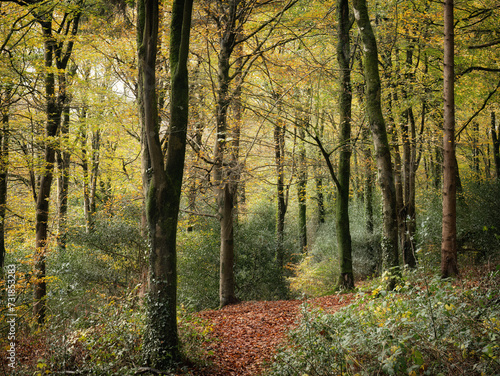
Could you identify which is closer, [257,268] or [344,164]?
[344,164]

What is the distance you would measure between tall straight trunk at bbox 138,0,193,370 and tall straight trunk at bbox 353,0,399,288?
12.1 ft

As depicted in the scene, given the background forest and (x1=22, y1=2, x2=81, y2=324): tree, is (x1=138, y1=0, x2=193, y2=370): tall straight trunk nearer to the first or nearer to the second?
the background forest

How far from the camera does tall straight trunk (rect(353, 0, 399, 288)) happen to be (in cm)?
663

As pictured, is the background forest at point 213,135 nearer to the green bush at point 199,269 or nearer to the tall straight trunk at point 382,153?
the green bush at point 199,269

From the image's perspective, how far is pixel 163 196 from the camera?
5160mm

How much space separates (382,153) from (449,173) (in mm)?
1234

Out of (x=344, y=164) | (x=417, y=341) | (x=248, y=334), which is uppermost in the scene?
(x=344, y=164)

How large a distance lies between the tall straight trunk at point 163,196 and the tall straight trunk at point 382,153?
370 cm

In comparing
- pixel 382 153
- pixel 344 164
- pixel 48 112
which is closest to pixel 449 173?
pixel 382 153

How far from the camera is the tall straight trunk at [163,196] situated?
4949 millimetres

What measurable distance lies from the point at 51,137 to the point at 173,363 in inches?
277

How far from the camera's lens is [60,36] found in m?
8.64

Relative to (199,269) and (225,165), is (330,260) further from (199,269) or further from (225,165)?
(225,165)

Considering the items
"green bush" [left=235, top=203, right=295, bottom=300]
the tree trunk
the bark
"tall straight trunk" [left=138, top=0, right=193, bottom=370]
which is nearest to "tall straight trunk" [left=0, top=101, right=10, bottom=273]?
the bark
